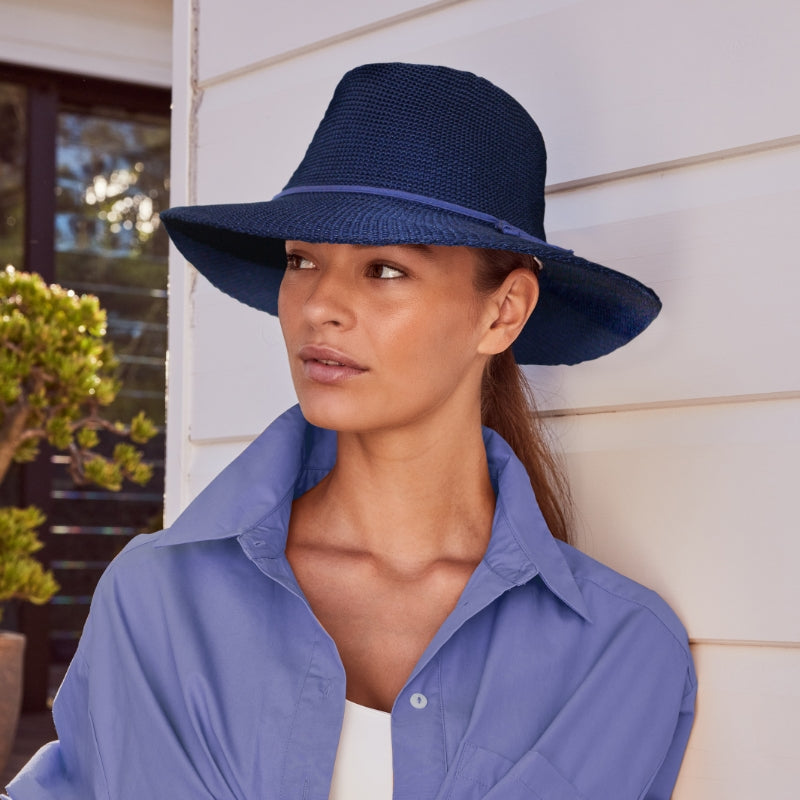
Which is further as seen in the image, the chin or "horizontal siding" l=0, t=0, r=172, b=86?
"horizontal siding" l=0, t=0, r=172, b=86

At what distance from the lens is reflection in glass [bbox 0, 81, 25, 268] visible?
5266mm

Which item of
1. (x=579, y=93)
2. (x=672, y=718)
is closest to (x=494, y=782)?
(x=672, y=718)

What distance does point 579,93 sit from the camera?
1.58 m

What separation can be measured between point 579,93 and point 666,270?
0.27 meters

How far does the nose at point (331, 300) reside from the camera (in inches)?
53.7

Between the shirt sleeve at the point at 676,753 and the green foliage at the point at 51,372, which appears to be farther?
the green foliage at the point at 51,372

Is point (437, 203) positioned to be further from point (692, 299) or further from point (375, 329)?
point (692, 299)

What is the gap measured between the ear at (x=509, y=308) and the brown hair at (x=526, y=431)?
13cm

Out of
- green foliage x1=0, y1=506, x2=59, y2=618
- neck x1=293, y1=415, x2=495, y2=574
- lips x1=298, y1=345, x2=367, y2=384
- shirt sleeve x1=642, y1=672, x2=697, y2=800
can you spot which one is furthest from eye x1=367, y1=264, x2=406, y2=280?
green foliage x1=0, y1=506, x2=59, y2=618

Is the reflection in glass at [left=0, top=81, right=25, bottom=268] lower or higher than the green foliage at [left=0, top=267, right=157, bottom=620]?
higher

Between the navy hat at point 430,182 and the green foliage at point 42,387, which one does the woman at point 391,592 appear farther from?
the green foliage at point 42,387

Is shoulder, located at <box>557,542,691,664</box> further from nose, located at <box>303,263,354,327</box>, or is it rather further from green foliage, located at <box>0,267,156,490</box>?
green foliage, located at <box>0,267,156,490</box>

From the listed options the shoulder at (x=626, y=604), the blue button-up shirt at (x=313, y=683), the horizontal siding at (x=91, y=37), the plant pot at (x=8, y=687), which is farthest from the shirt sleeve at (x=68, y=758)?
the horizontal siding at (x=91, y=37)

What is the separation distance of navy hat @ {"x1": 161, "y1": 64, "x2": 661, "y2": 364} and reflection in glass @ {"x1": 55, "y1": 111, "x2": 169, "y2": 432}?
419 centimetres
